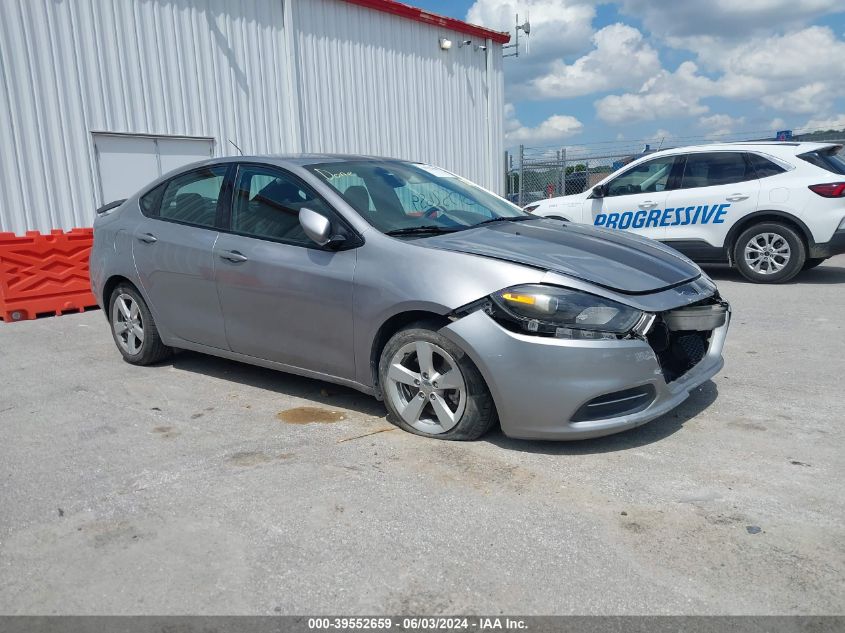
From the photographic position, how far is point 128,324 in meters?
5.50

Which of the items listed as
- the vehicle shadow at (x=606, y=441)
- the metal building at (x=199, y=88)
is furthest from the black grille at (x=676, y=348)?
the metal building at (x=199, y=88)

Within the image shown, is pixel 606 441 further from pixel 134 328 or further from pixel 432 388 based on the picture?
pixel 134 328

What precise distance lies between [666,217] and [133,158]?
7761mm

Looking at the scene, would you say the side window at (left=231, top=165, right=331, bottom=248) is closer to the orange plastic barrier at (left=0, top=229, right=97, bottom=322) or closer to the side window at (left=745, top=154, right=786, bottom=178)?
the orange plastic barrier at (left=0, top=229, right=97, bottom=322)

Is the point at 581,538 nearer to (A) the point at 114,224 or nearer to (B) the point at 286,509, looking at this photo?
(B) the point at 286,509

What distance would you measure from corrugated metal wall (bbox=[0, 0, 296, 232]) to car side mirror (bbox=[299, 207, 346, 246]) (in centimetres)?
705

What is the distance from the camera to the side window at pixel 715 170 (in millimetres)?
8711

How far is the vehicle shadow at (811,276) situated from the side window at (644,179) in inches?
58.7

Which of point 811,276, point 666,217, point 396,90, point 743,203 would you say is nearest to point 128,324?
point 666,217

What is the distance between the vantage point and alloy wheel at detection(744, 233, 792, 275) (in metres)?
8.49

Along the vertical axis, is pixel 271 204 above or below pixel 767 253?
above

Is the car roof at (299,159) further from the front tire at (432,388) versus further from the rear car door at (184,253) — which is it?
the front tire at (432,388)

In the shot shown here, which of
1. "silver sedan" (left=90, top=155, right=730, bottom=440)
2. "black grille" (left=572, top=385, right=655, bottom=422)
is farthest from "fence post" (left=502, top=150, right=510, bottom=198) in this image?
"black grille" (left=572, top=385, right=655, bottom=422)

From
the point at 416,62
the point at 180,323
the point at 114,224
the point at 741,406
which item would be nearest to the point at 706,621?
the point at 741,406
